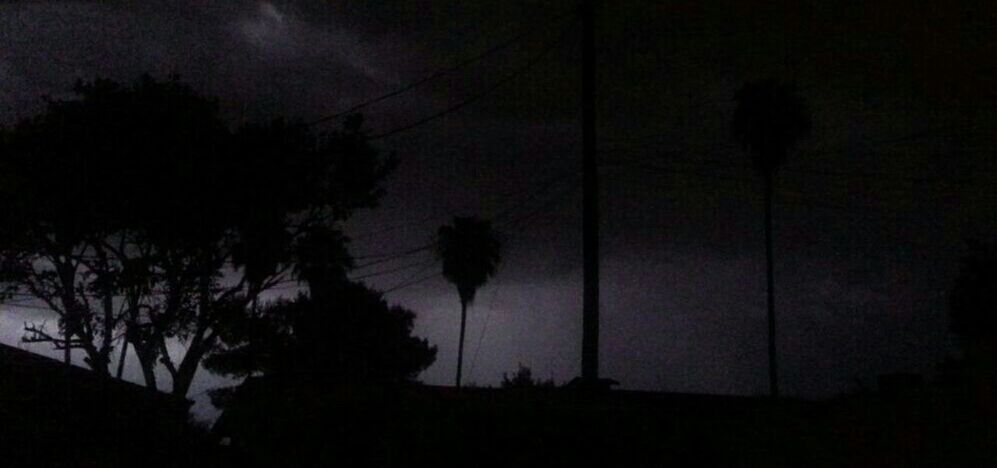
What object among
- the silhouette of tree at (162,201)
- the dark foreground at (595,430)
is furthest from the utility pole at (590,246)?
the silhouette of tree at (162,201)

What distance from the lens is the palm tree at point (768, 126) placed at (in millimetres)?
43500

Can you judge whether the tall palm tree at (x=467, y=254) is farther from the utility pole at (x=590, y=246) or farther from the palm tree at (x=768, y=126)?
the utility pole at (x=590, y=246)

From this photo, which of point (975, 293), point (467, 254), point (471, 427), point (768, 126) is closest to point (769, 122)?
point (768, 126)

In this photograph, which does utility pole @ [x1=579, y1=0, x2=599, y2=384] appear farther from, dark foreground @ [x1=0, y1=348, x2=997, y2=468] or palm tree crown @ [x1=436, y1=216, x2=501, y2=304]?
palm tree crown @ [x1=436, y1=216, x2=501, y2=304]

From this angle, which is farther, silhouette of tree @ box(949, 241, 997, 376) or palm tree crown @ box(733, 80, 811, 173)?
palm tree crown @ box(733, 80, 811, 173)

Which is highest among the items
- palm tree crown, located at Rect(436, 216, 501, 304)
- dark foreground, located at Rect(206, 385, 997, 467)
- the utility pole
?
palm tree crown, located at Rect(436, 216, 501, 304)

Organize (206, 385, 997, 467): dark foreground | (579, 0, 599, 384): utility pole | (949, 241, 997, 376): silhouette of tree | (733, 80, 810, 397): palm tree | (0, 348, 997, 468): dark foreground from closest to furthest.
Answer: (206, 385, 997, 467): dark foreground → (0, 348, 997, 468): dark foreground → (579, 0, 599, 384): utility pole → (949, 241, 997, 376): silhouette of tree → (733, 80, 810, 397): palm tree

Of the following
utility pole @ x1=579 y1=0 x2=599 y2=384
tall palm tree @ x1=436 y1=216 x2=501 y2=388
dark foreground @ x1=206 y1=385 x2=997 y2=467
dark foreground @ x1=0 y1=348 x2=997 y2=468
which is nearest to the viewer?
dark foreground @ x1=206 y1=385 x2=997 y2=467

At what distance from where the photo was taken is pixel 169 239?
28.1 metres

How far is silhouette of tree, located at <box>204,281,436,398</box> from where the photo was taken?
44.2 metres

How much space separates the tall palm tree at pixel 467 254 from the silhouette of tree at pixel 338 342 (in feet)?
15.0

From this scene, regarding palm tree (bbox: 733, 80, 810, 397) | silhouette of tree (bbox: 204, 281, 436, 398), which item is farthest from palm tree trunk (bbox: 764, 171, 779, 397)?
silhouette of tree (bbox: 204, 281, 436, 398)

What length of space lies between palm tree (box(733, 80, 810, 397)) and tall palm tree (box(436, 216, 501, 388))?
68.4 ft

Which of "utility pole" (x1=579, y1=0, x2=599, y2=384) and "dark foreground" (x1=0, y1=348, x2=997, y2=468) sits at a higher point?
"utility pole" (x1=579, y1=0, x2=599, y2=384)
